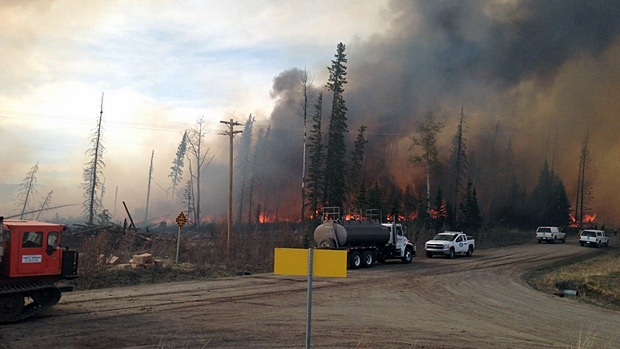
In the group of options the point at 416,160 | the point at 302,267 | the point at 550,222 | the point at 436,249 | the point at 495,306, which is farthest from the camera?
the point at 550,222

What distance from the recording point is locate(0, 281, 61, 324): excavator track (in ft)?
46.7

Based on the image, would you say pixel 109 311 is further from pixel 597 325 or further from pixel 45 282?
pixel 597 325

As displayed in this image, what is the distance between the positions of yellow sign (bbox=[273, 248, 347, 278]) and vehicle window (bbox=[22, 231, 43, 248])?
1056cm

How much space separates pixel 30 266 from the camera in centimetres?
1479

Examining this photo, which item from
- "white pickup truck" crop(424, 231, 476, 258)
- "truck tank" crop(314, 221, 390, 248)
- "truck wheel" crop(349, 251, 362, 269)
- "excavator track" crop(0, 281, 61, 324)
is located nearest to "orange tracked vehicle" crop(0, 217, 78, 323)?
"excavator track" crop(0, 281, 61, 324)

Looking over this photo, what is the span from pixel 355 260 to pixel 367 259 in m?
1.30

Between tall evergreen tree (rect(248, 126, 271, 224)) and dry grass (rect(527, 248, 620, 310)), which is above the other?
tall evergreen tree (rect(248, 126, 271, 224))

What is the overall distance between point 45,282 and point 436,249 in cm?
3018

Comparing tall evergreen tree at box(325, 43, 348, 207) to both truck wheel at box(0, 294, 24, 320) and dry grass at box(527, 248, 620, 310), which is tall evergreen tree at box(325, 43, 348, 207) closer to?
dry grass at box(527, 248, 620, 310)

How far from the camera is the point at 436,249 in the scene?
40.1m

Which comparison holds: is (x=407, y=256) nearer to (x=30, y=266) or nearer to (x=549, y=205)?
(x=30, y=266)

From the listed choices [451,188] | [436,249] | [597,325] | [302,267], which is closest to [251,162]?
[451,188]

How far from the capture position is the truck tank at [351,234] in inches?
1271

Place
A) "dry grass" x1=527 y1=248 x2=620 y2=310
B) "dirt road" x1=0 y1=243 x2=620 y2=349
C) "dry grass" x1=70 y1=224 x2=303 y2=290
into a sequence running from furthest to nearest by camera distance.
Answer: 1. "dry grass" x1=70 y1=224 x2=303 y2=290
2. "dry grass" x1=527 y1=248 x2=620 y2=310
3. "dirt road" x1=0 y1=243 x2=620 y2=349
